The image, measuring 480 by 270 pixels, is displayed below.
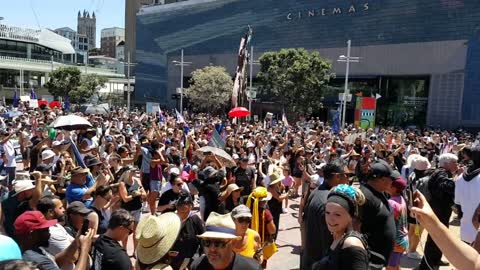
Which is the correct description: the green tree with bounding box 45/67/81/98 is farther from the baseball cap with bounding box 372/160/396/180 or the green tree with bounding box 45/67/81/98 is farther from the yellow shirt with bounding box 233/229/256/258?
the baseball cap with bounding box 372/160/396/180

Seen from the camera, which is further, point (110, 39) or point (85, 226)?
point (110, 39)

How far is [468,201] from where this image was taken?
4.74 m

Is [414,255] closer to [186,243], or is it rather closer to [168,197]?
[168,197]

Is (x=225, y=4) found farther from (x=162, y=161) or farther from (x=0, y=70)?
(x=162, y=161)

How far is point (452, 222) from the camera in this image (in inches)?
354

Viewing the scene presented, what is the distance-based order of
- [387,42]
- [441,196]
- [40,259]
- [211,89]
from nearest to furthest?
[40,259], [441,196], [387,42], [211,89]

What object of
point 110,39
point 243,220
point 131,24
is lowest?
point 243,220

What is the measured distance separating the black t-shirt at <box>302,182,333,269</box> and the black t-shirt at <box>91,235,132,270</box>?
5.01 ft

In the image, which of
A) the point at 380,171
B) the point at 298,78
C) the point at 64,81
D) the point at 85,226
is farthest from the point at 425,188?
the point at 64,81

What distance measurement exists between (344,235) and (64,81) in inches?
2412

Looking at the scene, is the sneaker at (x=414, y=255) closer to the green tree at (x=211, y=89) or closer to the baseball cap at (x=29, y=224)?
the baseball cap at (x=29, y=224)

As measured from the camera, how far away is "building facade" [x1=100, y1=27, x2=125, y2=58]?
543ft

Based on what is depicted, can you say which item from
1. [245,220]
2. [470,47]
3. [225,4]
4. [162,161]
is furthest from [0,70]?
[245,220]

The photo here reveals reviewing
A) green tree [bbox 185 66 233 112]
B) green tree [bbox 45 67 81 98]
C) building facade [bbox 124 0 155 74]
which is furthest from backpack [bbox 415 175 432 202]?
building facade [bbox 124 0 155 74]
